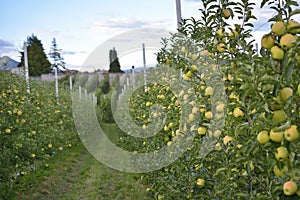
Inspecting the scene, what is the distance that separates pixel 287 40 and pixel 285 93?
0.17 metres

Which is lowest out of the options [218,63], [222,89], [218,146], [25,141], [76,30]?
[25,141]

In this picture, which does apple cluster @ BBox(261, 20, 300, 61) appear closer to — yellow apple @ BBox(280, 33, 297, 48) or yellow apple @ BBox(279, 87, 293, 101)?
yellow apple @ BBox(280, 33, 297, 48)

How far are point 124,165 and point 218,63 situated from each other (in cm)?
516

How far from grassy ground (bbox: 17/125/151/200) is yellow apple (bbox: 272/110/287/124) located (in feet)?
12.9

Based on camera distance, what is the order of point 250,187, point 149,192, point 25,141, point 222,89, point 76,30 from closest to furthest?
point 250,187 → point 222,89 → point 149,192 → point 25,141 → point 76,30

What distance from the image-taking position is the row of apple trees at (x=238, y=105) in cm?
113

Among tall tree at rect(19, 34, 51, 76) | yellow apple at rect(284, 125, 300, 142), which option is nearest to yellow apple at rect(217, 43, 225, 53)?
yellow apple at rect(284, 125, 300, 142)

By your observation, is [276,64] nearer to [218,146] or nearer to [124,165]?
[218,146]

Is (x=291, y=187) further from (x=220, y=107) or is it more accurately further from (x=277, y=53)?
(x=220, y=107)

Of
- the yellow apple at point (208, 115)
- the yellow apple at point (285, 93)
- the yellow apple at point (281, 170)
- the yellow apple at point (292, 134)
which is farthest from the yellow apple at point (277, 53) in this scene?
the yellow apple at point (208, 115)

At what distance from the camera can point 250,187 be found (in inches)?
65.7

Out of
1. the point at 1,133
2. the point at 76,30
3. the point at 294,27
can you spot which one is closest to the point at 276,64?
the point at 294,27

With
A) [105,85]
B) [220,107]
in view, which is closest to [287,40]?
[220,107]

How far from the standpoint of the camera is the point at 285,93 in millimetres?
1103
